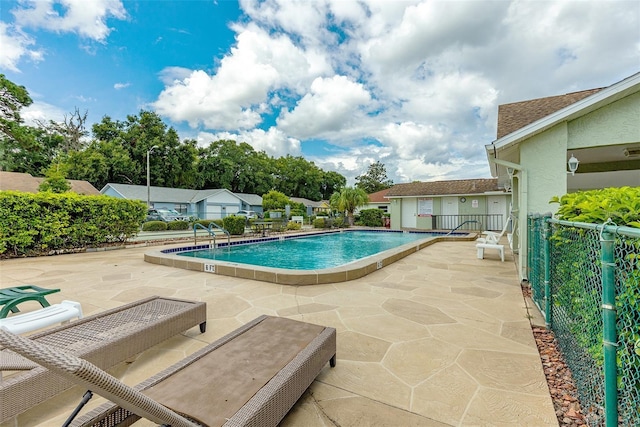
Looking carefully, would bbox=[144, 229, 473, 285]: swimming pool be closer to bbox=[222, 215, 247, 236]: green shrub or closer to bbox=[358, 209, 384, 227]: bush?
bbox=[222, 215, 247, 236]: green shrub

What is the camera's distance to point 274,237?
48.6ft

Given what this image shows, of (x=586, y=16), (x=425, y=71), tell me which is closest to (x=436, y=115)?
(x=425, y=71)

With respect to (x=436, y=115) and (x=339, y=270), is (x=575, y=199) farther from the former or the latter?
(x=436, y=115)

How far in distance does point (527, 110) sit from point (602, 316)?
787 centimetres

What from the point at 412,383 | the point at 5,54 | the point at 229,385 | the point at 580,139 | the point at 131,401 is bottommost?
the point at 412,383

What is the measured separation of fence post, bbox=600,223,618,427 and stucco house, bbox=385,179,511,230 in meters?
19.2

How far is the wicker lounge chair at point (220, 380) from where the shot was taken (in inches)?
41.3

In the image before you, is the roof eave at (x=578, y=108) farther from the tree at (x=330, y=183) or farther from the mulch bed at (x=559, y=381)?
the tree at (x=330, y=183)

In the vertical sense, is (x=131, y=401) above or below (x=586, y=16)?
below

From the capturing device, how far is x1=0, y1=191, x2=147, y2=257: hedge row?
8.42m

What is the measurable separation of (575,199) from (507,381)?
1884 millimetres

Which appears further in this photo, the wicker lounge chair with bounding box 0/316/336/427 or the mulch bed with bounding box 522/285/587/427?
the mulch bed with bounding box 522/285/587/427

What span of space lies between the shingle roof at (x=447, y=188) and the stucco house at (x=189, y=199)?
19.3 metres

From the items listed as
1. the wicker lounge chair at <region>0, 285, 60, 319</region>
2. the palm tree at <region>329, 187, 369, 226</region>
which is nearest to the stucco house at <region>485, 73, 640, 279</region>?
the wicker lounge chair at <region>0, 285, 60, 319</region>
